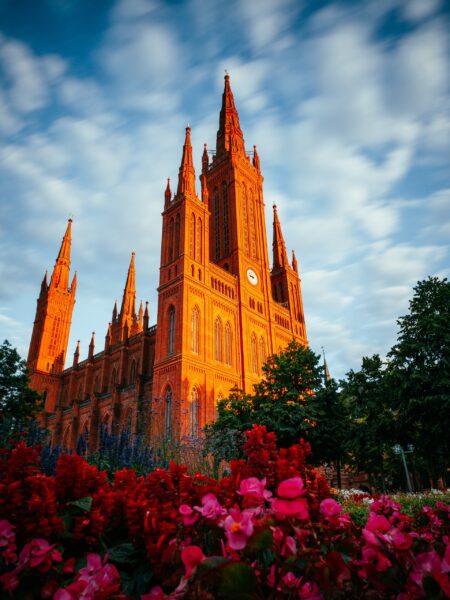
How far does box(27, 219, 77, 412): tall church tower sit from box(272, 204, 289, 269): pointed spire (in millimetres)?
29617

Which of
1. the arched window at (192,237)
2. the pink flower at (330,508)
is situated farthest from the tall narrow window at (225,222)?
the pink flower at (330,508)

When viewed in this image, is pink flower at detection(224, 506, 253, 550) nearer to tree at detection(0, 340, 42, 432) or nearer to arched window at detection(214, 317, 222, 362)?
tree at detection(0, 340, 42, 432)

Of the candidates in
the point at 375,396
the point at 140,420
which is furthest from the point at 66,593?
the point at 140,420

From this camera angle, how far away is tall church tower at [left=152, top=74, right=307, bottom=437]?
30000 mm

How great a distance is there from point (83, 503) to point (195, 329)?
2953 cm

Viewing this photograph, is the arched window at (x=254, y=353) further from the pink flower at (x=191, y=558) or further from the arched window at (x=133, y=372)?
the pink flower at (x=191, y=558)

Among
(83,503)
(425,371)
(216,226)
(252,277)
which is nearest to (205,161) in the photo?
(216,226)

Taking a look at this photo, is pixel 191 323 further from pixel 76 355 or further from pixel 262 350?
pixel 76 355

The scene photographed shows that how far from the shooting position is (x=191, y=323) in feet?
105

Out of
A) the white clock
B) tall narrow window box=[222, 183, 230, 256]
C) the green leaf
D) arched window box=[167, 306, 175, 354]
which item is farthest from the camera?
tall narrow window box=[222, 183, 230, 256]

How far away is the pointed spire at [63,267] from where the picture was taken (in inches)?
2245

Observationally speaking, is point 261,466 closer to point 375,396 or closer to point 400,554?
point 400,554

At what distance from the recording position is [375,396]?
Result: 69.5 ft

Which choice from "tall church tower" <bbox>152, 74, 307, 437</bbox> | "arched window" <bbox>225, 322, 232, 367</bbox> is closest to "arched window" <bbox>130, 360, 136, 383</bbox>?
"tall church tower" <bbox>152, 74, 307, 437</bbox>
